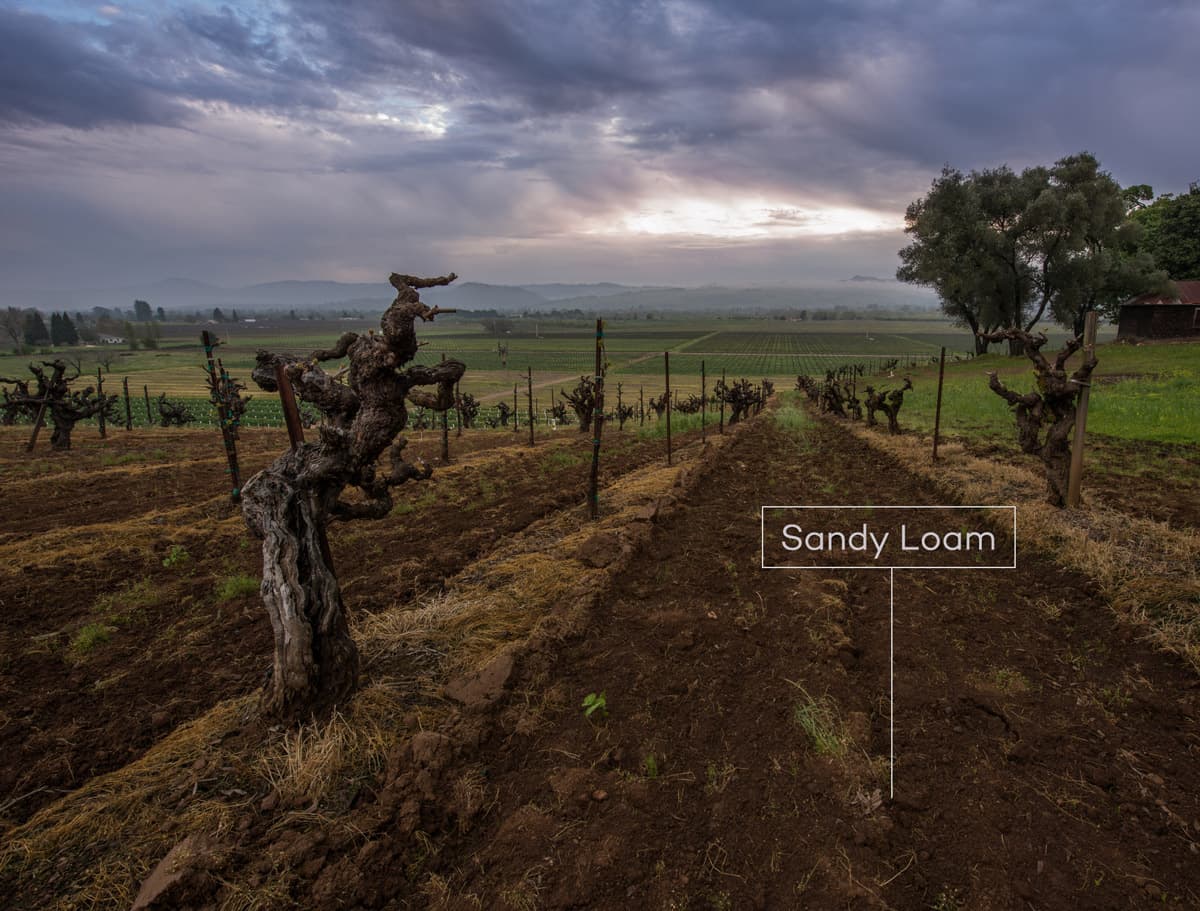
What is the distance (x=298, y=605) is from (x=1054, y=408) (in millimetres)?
10647

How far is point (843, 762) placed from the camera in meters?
3.82

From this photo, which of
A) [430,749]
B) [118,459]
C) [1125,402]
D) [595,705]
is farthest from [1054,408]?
[118,459]

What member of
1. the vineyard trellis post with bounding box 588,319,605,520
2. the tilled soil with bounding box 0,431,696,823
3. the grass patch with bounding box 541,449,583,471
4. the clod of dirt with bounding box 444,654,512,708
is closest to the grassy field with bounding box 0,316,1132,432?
the grass patch with bounding box 541,449,583,471

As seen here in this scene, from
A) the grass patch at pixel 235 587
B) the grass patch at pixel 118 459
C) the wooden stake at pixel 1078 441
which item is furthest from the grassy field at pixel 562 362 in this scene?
the grass patch at pixel 118 459

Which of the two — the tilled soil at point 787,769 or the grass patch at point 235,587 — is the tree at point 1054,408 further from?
the grass patch at point 235,587

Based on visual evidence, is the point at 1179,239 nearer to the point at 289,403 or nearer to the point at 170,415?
the point at 289,403

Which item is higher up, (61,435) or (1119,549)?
(61,435)

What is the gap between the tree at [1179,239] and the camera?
42719 millimetres

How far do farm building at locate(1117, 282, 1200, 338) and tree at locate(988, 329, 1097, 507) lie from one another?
43.3m

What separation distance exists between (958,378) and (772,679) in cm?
4330

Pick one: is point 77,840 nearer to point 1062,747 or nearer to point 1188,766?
point 1062,747

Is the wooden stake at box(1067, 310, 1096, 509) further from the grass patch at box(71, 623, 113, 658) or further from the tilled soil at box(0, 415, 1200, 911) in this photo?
the grass patch at box(71, 623, 113, 658)

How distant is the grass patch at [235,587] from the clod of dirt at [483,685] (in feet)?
12.7

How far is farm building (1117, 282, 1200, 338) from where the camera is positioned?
122ft
